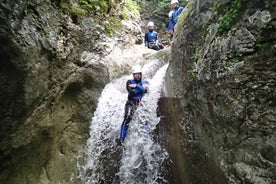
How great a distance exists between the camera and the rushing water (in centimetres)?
601

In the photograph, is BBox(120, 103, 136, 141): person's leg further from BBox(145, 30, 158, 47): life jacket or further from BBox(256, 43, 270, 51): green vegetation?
BBox(145, 30, 158, 47): life jacket

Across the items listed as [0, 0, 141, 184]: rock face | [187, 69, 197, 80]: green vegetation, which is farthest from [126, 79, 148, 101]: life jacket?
[187, 69, 197, 80]: green vegetation

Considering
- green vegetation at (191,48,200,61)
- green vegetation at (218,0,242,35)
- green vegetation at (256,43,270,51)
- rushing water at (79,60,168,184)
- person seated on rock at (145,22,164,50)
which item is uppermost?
green vegetation at (218,0,242,35)

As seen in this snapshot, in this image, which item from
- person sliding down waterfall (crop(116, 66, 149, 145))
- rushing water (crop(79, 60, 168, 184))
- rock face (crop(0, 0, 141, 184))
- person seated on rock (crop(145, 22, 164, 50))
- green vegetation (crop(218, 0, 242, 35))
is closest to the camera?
green vegetation (crop(218, 0, 242, 35))

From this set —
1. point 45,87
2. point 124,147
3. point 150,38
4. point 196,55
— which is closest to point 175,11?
point 150,38

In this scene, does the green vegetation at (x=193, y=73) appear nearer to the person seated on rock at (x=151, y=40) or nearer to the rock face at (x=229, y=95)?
the rock face at (x=229, y=95)

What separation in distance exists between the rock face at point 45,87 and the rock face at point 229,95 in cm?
299

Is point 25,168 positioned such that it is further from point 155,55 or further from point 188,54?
point 155,55

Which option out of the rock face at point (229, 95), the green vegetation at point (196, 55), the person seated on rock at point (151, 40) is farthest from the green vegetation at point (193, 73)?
the person seated on rock at point (151, 40)

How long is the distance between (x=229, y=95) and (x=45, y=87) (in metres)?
4.05

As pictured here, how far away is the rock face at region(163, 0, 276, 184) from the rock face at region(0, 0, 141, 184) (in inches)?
118

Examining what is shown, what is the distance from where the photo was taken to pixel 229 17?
14.5 ft

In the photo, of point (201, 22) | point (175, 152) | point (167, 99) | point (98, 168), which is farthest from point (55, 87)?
point (201, 22)

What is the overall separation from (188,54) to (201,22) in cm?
75
